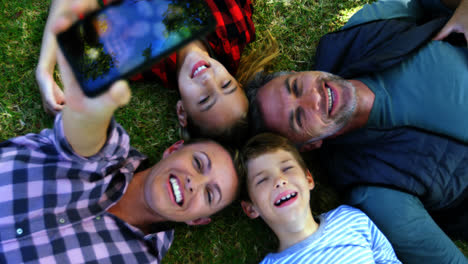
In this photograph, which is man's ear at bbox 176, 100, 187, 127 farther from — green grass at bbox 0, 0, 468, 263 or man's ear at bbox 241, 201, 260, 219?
man's ear at bbox 241, 201, 260, 219

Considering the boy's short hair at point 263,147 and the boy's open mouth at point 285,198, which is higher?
the boy's short hair at point 263,147

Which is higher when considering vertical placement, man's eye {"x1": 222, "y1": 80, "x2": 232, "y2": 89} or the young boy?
man's eye {"x1": 222, "y1": 80, "x2": 232, "y2": 89}

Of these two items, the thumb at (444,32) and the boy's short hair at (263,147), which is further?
the thumb at (444,32)

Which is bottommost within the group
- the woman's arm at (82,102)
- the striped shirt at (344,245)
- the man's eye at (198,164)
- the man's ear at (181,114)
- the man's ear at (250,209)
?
the striped shirt at (344,245)

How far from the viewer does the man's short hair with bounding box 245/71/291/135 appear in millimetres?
2477

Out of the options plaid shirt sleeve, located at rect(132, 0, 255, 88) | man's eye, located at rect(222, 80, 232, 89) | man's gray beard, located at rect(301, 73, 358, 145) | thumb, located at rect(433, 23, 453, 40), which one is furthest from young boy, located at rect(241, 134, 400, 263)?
thumb, located at rect(433, 23, 453, 40)

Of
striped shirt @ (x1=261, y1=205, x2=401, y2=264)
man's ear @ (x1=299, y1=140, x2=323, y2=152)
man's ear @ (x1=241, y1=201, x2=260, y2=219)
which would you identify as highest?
man's ear @ (x1=299, y1=140, x2=323, y2=152)

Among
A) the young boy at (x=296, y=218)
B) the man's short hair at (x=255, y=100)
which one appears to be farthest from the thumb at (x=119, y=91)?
the man's short hair at (x=255, y=100)

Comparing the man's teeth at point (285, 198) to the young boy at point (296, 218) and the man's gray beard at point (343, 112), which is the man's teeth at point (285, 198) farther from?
the man's gray beard at point (343, 112)

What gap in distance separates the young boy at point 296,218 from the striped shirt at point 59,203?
91 centimetres

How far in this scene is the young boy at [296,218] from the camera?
2209mm

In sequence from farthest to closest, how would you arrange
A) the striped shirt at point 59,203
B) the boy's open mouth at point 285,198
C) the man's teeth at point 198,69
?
the man's teeth at point 198,69, the boy's open mouth at point 285,198, the striped shirt at point 59,203

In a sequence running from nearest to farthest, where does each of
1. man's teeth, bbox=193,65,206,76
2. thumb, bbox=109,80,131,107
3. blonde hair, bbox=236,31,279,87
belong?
thumb, bbox=109,80,131,107, man's teeth, bbox=193,65,206,76, blonde hair, bbox=236,31,279,87

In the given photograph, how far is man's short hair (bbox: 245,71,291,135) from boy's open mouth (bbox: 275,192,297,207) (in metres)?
0.55
